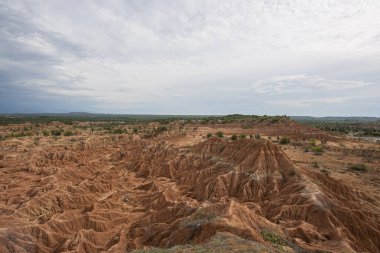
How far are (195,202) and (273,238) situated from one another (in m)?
9.70

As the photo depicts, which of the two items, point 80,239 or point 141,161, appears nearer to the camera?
point 80,239

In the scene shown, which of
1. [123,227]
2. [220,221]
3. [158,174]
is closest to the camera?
[220,221]

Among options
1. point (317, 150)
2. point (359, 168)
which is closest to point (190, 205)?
point (359, 168)

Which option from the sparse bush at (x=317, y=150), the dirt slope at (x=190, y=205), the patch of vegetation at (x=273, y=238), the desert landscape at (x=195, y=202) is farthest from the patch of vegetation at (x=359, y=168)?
the patch of vegetation at (x=273, y=238)

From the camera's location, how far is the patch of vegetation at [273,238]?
16.4 m

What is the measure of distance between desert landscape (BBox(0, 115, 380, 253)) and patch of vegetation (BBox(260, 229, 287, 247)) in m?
0.07

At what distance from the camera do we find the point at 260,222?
18.4 m

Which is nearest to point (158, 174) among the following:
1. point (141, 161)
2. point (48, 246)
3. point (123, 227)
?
point (141, 161)

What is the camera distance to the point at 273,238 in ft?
55.4

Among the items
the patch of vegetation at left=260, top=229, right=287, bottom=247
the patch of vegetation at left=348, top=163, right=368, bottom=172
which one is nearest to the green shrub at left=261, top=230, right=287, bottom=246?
the patch of vegetation at left=260, top=229, right=287, bottom=247

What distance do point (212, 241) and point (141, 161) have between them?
3234 cm

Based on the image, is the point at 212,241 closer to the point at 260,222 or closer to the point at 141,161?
the point at 260,222

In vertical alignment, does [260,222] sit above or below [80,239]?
above

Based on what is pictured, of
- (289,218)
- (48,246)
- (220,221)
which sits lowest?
(48,246)
